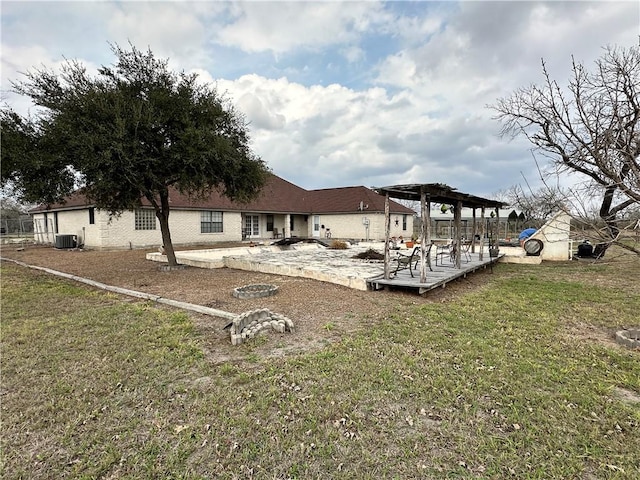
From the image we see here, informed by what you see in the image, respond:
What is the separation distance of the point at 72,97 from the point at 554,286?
1329cm

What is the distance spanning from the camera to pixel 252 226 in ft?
82.5

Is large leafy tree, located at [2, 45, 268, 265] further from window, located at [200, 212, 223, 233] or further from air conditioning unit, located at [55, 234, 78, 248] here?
air conditioning unit, located at [55, 234, 78, 248]

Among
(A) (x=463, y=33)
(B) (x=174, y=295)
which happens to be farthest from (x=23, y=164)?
(A) (x=463, y=33)

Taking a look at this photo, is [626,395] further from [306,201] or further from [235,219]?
[306,201]

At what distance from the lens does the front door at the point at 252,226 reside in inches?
973

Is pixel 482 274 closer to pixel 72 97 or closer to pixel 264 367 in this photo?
pixel 264 367

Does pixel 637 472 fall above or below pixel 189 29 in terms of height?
below

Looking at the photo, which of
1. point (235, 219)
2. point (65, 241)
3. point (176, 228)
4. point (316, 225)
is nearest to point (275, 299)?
point (176, 228)

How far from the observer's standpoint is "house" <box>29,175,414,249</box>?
59.2ft

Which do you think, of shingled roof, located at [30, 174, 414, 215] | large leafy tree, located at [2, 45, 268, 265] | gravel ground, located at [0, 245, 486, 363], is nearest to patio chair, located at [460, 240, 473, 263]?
gravel ground, located at [0, 245, 486, 363]

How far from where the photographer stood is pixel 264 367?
12.6 ft

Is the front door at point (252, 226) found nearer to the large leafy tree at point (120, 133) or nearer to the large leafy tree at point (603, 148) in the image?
the large leafy tree at point (120, 133)

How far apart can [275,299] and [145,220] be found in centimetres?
1478

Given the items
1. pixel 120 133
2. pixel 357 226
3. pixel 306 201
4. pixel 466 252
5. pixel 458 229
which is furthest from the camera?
pixel 306 201
